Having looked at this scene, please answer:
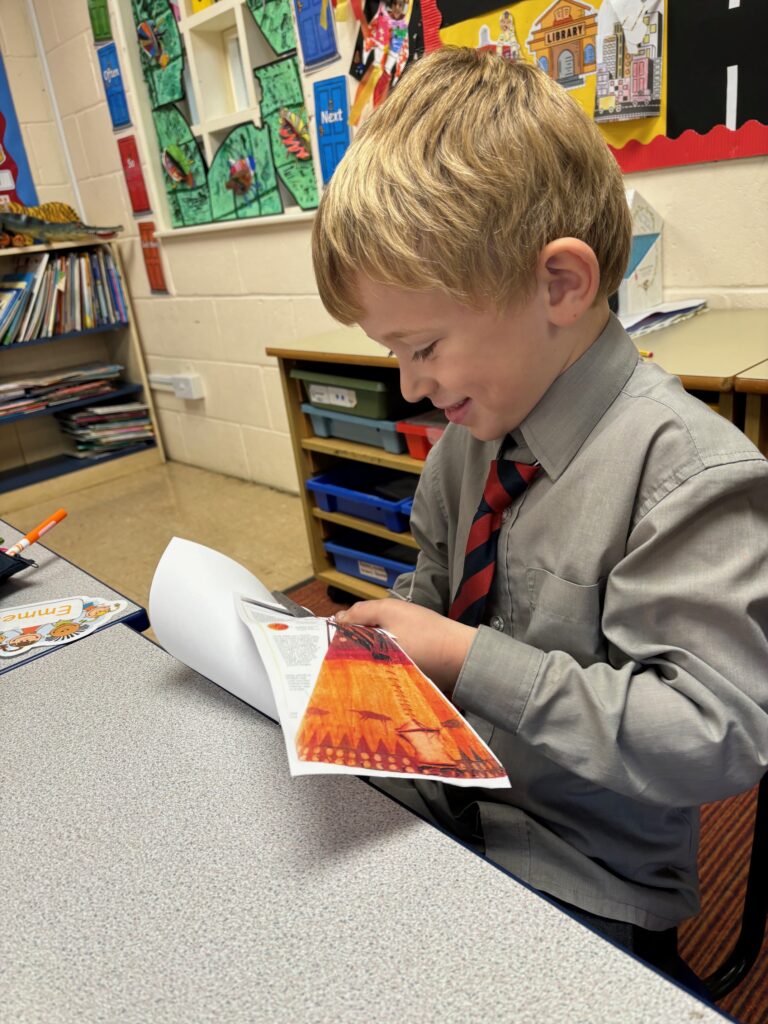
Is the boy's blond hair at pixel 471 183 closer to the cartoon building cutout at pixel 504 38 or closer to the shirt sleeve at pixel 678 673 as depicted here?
the shirt sleeve at pixel 678 673

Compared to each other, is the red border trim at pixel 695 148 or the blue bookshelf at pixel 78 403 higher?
the red border trim at pixel 695 148

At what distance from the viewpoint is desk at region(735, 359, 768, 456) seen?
1.09m

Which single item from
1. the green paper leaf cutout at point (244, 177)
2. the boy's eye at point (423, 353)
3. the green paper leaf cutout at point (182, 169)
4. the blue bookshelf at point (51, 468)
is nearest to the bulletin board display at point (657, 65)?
Answer: the green paper leaf cutout at point (244, 177)

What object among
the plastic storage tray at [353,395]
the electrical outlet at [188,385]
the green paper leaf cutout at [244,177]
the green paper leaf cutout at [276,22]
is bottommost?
the electrical outlet at [188,385]

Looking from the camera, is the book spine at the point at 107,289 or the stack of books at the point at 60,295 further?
the book spine at the point at 107,289

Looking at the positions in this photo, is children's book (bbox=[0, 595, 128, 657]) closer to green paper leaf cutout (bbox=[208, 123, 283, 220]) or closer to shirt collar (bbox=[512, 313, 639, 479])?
shirt collar (bbox=[512, 313, 639, 479])

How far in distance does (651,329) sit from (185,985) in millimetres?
1411

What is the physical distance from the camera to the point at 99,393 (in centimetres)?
356

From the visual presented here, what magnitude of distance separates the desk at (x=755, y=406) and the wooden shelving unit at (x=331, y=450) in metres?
0.75

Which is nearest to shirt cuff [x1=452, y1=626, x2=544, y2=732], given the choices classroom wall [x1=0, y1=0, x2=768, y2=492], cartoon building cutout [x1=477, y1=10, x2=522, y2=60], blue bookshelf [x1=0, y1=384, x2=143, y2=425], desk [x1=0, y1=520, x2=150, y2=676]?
desk [x1=0, y1=520, x2=150, y2=676]

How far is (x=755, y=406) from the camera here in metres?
1.12

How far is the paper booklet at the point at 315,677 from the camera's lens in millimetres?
485

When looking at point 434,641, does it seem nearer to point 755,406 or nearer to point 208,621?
point 208,621

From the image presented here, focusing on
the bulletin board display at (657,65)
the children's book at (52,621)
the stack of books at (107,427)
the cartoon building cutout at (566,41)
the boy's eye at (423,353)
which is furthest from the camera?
the stack of books at (107,427)
